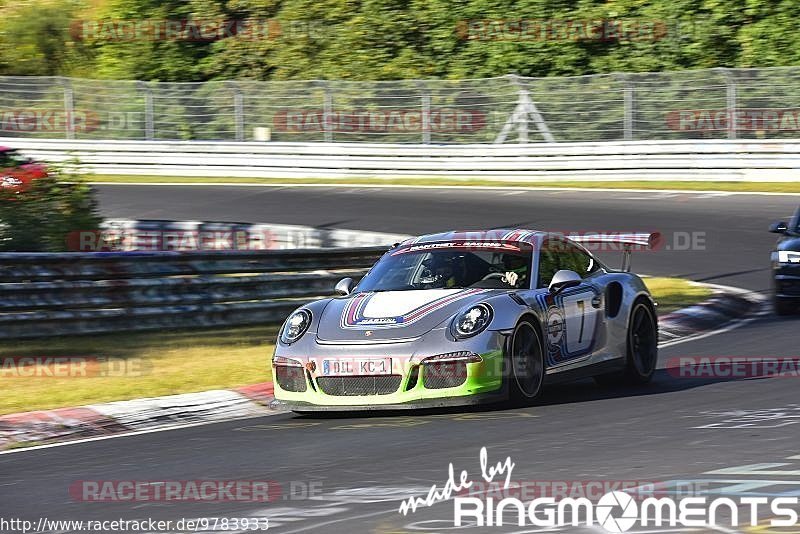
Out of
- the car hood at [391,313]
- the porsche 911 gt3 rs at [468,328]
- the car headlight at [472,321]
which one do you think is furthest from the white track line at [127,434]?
the car headlight at [472,321]

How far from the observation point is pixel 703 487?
19.9 feet

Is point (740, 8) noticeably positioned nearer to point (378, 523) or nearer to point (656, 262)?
point (656, 262)

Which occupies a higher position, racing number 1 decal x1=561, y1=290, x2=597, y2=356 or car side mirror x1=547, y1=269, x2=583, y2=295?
car side mirror x1=547, y1=269, x2=583, y2=295

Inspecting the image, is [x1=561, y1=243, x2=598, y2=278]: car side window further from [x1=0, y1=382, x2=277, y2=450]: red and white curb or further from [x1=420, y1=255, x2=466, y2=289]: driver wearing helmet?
[x1=0, y1=382, x2=277, y2=450]: red and white curb

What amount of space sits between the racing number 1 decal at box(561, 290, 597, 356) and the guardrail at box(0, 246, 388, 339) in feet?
14.5

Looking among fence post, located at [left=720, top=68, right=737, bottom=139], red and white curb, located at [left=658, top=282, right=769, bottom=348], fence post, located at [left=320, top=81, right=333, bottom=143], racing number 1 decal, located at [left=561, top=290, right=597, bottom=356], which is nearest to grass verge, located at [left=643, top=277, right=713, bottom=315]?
red and white curb, located at [left=658, top=282, right=769, bottom=348]

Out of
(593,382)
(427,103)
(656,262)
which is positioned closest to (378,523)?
(593,382)

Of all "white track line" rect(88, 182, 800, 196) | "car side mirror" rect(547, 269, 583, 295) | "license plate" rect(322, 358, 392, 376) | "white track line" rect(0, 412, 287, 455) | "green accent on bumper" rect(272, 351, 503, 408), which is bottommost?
"white track line" rect(0, 412, 287, 455)

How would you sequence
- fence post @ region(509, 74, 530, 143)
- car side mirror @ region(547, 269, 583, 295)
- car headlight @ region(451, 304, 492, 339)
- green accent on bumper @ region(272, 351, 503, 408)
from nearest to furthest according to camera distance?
green accent on bumper @ region(272, 351, 503, 408) < car headlight @ region(451, 304, 492, 339) < car side mirror @ region(547, 269, 583, 295) < fence post @ region(509, 74, 530, 143)

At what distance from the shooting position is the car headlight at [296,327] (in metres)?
9.22

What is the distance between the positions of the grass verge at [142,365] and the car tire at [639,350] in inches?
112

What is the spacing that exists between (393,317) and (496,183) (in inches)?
791

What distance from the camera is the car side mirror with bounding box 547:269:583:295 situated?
369 inches

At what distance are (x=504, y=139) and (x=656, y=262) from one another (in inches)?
480
